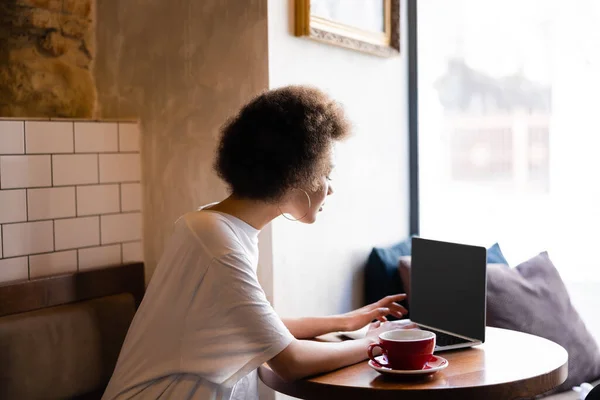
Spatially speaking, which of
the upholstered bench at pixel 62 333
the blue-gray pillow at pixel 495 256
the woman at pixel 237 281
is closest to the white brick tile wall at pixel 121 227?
the upholstered bench at pixel 62 333

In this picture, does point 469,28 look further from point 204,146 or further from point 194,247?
point 194,247

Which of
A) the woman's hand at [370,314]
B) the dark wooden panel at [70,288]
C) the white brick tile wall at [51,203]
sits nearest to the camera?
the woman's hand at [370,314]

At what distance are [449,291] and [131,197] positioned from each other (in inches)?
43.8

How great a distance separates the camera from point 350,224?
252 centimetres

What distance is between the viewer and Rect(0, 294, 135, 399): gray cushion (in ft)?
6.25

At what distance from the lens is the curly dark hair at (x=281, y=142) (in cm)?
164

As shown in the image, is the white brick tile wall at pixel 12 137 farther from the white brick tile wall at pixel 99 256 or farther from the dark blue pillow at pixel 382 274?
the dark blue pillow at pixel 382 274

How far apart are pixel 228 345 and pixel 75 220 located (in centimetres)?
94

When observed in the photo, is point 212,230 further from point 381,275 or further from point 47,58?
point 47,58

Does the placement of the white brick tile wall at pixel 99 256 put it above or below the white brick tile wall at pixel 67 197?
below

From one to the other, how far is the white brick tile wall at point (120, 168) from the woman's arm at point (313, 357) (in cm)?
105

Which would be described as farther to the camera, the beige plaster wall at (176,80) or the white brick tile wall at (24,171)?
the beige plaster wall at (176,80)

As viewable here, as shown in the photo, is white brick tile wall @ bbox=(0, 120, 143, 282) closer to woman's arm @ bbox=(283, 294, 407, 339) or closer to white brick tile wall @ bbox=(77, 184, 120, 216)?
white brick tile wall @ bbox=(77, 184, 120, 216)

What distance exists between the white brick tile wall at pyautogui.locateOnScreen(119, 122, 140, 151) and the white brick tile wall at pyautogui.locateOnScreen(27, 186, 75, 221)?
0.24 meters
